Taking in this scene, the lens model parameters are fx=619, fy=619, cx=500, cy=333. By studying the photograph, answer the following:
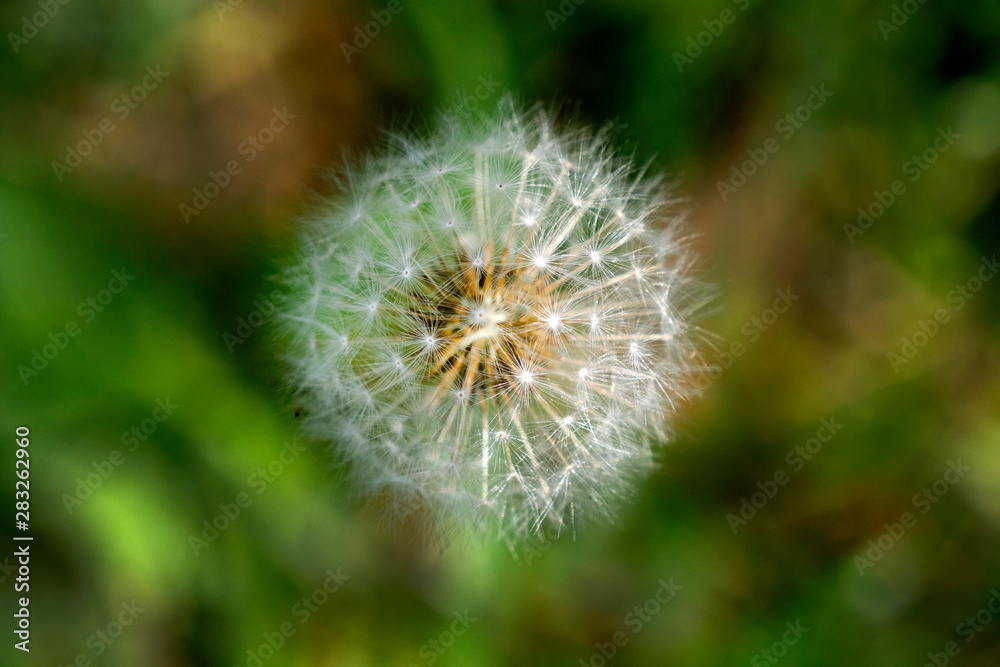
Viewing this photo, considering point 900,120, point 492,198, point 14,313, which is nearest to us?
point 492,198

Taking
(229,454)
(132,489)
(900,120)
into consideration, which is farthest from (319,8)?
(900,120)

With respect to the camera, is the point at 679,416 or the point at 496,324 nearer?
the point at 496,324

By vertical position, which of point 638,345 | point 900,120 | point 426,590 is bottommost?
point 426,590

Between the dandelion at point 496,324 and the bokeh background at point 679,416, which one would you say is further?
the bokeh background at point 679,416

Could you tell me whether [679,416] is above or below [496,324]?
above

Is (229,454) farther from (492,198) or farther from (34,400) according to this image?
(492,198)
